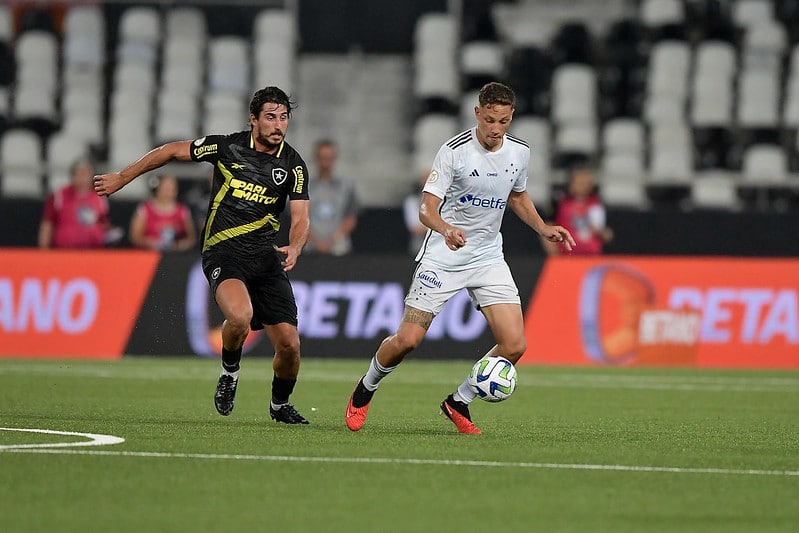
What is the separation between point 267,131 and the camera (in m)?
9.70

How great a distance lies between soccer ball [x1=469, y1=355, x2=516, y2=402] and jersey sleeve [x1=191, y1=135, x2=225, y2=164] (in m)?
2.04

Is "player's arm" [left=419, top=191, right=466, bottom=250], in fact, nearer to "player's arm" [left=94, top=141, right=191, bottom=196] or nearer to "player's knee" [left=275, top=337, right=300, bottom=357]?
"player's knee" [left=275, top=337, right=300, bottom=357]

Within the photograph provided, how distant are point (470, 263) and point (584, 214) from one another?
831 cm

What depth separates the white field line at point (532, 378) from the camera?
1436cm

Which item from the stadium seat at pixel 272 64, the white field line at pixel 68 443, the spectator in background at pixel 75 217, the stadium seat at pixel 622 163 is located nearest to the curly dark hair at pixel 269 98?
the white field line at pixel 68 443

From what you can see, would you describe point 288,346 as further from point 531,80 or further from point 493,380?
point 531,80

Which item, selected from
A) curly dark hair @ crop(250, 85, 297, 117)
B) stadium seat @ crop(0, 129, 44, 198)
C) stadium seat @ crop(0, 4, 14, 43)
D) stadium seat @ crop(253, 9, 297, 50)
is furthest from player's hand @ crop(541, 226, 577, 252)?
stadium seat @ crop(0, 4, 14, 43)

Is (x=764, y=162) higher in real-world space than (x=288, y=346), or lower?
higher

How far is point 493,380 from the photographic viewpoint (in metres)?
9.44

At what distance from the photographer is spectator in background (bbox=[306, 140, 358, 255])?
58.4 feet

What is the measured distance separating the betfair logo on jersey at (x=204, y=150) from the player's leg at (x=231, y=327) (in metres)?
0.78

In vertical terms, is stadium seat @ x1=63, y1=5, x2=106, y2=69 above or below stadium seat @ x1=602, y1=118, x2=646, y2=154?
above

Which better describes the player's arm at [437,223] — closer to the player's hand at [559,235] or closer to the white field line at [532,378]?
the player's hand at [559,235]

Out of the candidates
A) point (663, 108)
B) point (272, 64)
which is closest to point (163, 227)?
point (272, 64)
